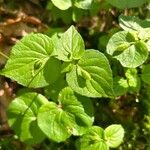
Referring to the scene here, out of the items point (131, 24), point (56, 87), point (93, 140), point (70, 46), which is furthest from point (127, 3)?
point (93, 140)

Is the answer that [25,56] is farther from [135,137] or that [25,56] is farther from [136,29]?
[135,137]

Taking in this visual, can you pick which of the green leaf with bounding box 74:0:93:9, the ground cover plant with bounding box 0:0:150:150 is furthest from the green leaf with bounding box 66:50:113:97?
the green leaf with bounding box 74:0:93:9

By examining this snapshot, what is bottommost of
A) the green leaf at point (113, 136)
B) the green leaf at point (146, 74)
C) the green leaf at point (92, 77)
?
the green leaf at point (113, 136)

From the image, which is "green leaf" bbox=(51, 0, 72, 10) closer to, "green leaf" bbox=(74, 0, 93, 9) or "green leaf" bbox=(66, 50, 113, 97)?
"green leaf" bbox=(74, 0, 93, 9)

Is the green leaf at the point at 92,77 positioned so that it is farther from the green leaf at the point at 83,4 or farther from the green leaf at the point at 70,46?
the green leaf at the point at 83,4

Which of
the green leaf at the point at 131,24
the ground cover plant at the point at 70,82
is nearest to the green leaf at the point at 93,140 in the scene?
the ground cover plant at the point at 70,82

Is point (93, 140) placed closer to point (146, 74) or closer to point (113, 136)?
point (113, 136)

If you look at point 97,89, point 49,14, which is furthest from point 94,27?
point 97,89
